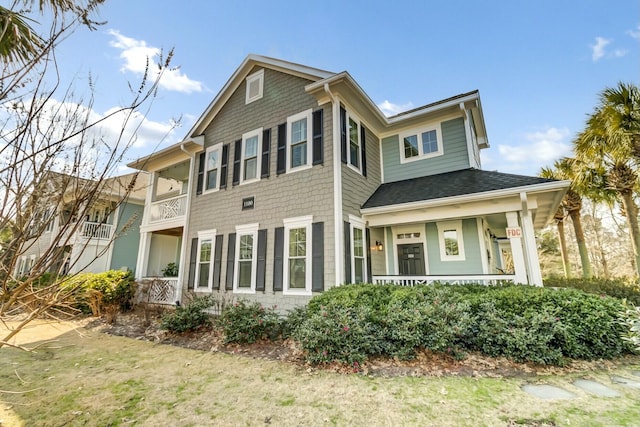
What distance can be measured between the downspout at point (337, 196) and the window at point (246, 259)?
9.40ft

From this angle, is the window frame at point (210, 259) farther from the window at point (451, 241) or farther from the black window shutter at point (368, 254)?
the window at point (451, 241)

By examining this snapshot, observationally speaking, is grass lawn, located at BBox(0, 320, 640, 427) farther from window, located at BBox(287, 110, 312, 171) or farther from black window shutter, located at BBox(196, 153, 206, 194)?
black window shutter, located at BBox(196, 153, 206, 194)

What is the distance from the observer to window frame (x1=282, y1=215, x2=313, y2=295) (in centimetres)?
765

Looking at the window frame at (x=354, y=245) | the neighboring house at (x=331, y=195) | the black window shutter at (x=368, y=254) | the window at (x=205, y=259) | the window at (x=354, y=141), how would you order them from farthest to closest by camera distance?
the window at (x=205, y=259)
the window at (x=354, y=141)
the black window shutter at (x=368, y=254)
the window frame at (x=354, y=245)
the neighboring house at (x=331, y=195)

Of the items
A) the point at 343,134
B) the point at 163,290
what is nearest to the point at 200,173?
the point at 163,290

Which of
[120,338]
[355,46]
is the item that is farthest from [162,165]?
[355,46]

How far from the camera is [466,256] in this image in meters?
8.73

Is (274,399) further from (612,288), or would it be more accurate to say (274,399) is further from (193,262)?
(612,288)

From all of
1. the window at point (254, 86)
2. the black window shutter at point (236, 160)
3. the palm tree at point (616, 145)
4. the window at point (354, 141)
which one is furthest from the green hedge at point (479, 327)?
the window at point (254, 86)

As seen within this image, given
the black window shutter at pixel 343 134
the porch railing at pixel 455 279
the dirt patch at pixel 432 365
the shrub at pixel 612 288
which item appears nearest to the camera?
the dirt patch at pixel 432 365

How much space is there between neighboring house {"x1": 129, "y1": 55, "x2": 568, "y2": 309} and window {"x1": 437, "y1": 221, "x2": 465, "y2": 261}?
3 centimetres

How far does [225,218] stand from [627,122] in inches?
529

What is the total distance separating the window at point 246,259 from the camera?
8.79 m

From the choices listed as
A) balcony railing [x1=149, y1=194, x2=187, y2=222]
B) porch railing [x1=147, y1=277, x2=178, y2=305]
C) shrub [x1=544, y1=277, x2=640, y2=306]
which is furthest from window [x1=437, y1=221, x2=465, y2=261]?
balcony railing [x1=149, y1=194, x2=187, y2=222]
